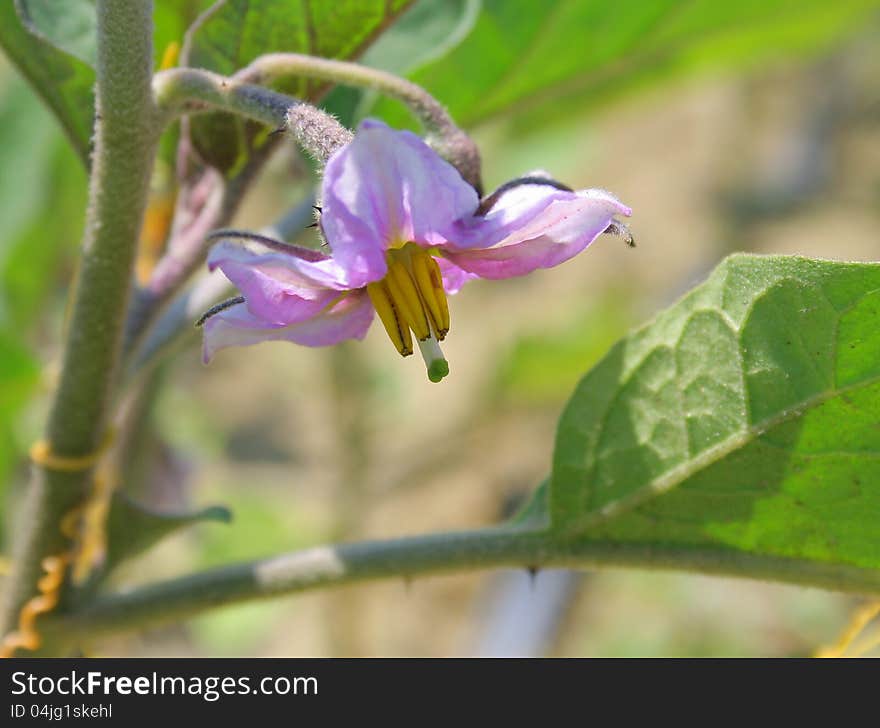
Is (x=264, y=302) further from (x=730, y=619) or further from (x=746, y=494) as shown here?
(x=730, y=619)

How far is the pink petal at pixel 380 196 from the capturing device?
55 cm

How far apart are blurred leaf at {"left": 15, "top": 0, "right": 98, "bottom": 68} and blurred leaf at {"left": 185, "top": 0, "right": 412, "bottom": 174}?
0.09 m

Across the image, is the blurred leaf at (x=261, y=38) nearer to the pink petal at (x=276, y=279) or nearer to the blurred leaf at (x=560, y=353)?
the pink petal at (x=276, y=279)

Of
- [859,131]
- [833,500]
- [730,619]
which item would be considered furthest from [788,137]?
[833,500]

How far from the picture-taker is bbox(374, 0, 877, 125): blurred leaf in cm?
111

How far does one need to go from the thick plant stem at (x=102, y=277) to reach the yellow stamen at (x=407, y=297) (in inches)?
6.8

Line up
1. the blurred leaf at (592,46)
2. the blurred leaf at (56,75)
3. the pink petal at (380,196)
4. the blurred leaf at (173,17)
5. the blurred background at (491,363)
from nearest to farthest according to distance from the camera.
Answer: the pink petal at (380,196)
the blurred leaf at (56,75)
the blurred leaf at (173,17)
the blurred leaf at (592,46)
the blurred background at (491,363)

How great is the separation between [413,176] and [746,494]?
1.23 feet

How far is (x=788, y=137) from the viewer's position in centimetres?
497

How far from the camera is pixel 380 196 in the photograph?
557 mm

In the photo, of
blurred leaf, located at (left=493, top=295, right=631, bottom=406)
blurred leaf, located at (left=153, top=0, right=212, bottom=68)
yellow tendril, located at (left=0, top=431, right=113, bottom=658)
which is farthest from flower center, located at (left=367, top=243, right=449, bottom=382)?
blurred leaf, located at (left=493, top=295, right=631, bottom=406)

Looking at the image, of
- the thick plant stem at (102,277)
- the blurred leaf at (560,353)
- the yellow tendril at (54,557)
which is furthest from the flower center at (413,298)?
the blurred leaf at (560,353)
